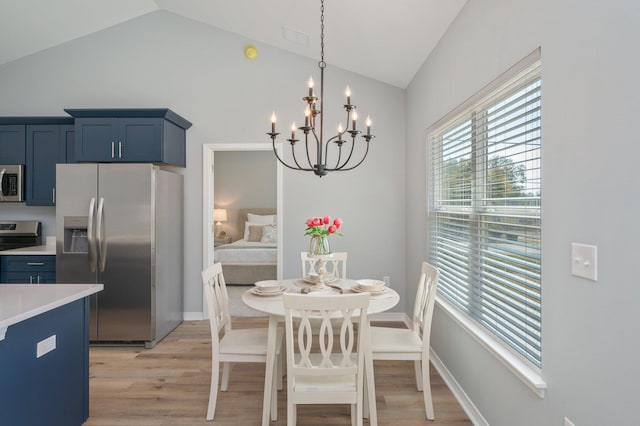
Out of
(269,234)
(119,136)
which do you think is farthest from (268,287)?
(269,234)

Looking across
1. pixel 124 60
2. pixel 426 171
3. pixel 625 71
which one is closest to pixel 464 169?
pixel 426 171

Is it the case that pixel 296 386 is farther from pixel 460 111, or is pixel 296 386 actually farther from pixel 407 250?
pixel 407 250

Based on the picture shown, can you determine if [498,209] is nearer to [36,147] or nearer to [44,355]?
[44,355]

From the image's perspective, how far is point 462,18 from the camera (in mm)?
2607

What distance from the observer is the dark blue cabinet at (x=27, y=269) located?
384cm

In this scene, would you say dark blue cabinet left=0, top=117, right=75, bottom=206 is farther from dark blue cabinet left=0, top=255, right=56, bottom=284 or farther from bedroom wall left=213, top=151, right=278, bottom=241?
bedroom wall left=213, top=151, right=278, bottom=241

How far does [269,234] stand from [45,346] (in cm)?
541

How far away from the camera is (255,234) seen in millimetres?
7500

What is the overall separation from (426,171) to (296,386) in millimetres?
2381

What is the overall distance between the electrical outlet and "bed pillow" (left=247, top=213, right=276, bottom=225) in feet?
18.9

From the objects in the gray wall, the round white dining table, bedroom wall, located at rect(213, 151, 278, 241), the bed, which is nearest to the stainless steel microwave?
the bed

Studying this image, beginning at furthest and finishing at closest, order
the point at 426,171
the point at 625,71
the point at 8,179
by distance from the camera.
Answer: the point at 8,179
the point at 426,171
the point at 625,71

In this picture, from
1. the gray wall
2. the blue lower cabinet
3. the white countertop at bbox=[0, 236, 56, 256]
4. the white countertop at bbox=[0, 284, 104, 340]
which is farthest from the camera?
the white countertop at bbox=[0, 236, 56, 256]

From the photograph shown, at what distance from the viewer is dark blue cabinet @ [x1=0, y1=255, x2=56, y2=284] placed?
12.6 ft
